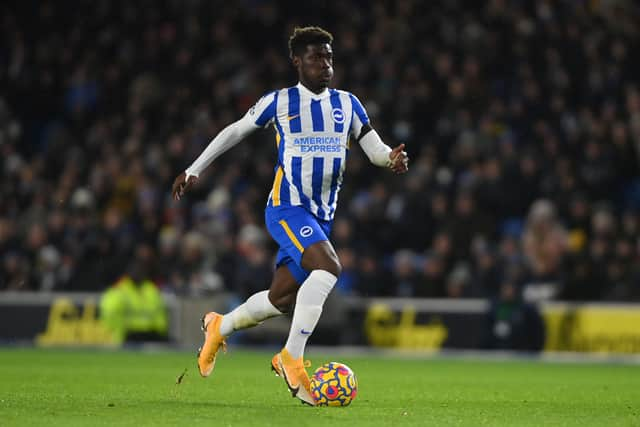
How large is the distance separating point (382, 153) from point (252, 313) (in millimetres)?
1286

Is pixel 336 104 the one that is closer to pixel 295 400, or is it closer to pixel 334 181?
pixel 334 181

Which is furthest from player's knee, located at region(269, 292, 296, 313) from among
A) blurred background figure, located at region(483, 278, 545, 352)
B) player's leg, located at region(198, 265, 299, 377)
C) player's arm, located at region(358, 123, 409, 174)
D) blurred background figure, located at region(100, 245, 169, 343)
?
blurred background figure, located at region(100, 245, 169, 343)

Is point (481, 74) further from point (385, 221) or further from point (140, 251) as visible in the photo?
point (140, 251)

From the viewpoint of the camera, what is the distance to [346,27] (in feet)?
68.2

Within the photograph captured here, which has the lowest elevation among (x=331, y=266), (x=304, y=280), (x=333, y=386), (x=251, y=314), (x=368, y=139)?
(x=333, y=386)

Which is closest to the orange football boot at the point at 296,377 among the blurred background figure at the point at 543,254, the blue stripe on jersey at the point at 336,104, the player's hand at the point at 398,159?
the player's hand at the point at 398,159

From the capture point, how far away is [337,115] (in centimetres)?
799

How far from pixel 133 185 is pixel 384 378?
913 centimetres

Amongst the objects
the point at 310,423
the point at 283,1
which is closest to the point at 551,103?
the point at 283,1

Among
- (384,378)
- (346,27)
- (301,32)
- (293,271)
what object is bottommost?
(384,378)

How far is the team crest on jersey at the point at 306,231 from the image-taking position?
25.4 ft

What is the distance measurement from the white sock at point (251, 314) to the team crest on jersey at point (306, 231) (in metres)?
0.59

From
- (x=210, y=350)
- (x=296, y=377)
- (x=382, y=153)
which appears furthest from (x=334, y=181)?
(x=210, y=350)

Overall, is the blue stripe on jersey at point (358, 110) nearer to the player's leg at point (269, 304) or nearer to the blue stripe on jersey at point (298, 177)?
the blue stripe on jersey at point (298, 177)
